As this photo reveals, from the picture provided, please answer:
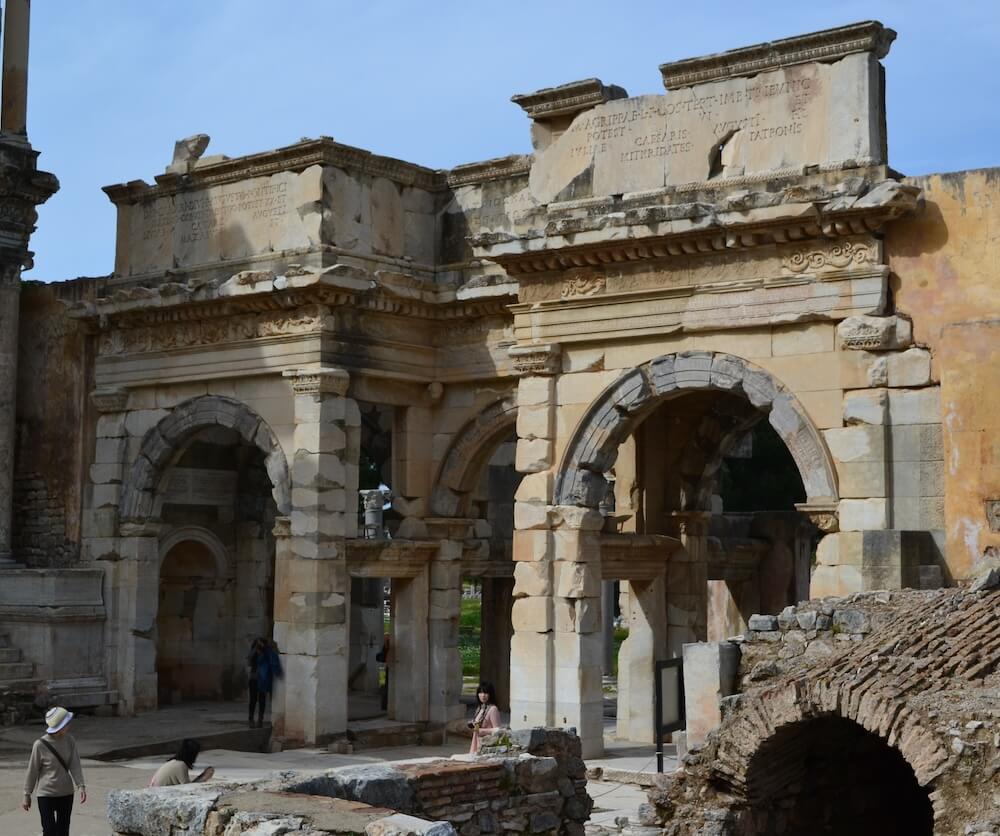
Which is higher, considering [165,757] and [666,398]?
[666,398]

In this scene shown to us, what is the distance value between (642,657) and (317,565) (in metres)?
3.72

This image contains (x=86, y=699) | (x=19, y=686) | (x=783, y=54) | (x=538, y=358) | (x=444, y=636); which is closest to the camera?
(x=783, y=54)

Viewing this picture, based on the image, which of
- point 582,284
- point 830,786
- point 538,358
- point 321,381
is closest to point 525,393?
point 538,358

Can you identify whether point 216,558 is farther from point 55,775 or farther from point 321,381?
point 55,775

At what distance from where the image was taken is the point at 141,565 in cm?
1912

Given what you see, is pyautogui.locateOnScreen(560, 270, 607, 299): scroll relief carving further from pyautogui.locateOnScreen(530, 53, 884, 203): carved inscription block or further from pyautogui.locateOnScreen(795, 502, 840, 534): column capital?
pyautogui.locateOnScreen(795, 502, 840, 534): column capital

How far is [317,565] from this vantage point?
16953 mm

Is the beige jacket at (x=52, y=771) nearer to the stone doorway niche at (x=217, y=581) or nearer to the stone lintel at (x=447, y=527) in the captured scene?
the stone lintel at (x=447, y=527)

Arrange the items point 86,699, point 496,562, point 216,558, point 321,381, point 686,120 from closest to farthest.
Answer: point 686,120
point 321,381
point 86,699
point 496,562
point 216,558

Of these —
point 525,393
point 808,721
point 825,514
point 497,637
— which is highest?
point 525,393

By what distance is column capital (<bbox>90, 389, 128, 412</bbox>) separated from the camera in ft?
63.2

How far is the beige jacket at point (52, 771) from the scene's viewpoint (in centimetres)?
980

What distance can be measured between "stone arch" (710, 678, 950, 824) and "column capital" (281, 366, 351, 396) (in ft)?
26.3

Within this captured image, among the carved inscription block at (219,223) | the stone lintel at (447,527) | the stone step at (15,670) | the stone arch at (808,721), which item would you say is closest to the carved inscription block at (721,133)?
the carved inscription block at (219,223)
